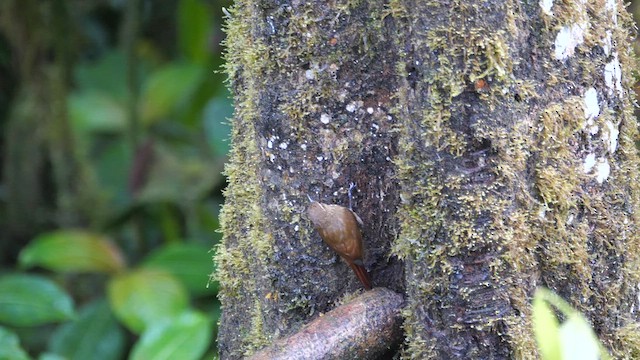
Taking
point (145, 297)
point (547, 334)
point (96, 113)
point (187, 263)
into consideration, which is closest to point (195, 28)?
point (96, 113)

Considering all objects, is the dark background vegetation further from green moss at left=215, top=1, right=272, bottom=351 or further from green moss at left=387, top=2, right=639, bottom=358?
green moss at left=387, top=2, right=639, bottom=358

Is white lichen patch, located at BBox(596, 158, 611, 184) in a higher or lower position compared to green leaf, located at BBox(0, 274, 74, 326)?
higher

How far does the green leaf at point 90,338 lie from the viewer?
2420mm

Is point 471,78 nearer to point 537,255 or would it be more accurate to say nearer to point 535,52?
Result: point 535,52

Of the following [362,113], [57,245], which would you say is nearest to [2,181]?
[57,245]

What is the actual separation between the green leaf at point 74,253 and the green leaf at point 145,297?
3.5 inches

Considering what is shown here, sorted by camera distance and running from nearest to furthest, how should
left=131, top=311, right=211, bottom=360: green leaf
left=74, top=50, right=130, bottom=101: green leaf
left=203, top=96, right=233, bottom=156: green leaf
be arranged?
left=131, top=311, right=211, bottom=360: green leaf, left=203, top=96, right=233, bottom=156: green leaf, left=74, top=50, right=130, bottom=101: green leaf

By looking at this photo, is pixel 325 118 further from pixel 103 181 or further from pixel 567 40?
pixel 103 181

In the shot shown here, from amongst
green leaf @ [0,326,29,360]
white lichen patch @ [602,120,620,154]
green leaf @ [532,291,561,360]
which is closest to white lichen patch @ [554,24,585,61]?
white lichen patch @ [602,120,620,154]

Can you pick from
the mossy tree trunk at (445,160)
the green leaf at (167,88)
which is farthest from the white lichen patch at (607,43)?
the green leaf at (167,88)

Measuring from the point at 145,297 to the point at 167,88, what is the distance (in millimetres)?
1029

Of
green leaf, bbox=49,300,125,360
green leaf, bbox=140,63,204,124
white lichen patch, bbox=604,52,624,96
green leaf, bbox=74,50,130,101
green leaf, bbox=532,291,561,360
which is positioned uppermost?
green leaf, bbox=74,50,130,101

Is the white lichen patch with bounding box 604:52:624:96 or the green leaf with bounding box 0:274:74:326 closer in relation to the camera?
the white lichen patch with bounding box 604:52:624:96

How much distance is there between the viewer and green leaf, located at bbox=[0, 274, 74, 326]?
213cm
